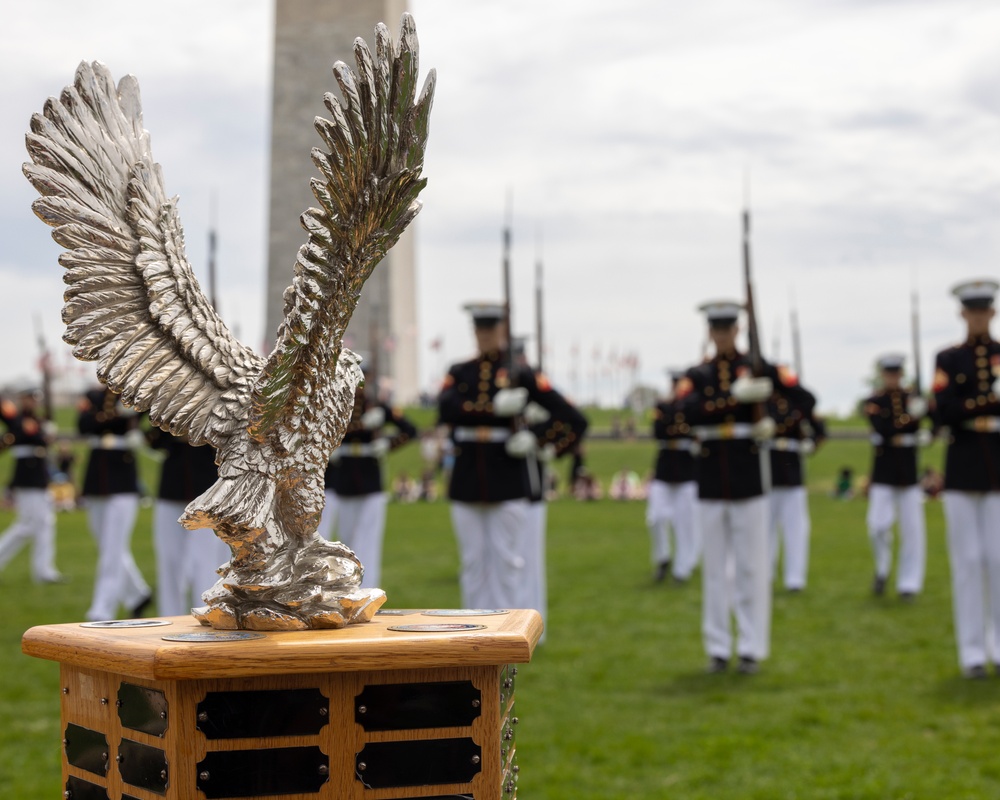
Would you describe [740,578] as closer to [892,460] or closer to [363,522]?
[363,522]

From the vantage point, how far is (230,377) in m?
2.91

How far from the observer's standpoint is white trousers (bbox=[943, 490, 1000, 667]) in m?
7.38

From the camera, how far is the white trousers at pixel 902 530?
11.0m

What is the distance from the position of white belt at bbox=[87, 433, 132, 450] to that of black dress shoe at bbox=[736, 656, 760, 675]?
5.19m

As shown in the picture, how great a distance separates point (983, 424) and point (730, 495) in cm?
153

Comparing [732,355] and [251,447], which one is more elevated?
[732,355]

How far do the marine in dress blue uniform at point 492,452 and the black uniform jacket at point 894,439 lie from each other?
4511 millimetres

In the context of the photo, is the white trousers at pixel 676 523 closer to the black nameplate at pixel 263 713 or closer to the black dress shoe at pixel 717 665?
the black dress shoe at pixel 717 665

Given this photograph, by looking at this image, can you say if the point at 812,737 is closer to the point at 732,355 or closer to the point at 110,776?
the point at 732,355

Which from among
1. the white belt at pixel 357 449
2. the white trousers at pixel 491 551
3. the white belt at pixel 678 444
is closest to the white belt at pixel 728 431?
the white trousers at pixel 491 551

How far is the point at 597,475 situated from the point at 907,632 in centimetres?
2305

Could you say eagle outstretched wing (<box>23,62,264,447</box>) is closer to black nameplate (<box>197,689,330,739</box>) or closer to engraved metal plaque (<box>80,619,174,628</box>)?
engraved metal plaque (<box>80,619,174,628</box>)

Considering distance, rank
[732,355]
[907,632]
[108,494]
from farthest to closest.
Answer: [108,494]
[907,632]
[732,355]

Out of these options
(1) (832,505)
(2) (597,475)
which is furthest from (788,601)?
(2) (597,475)
